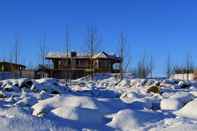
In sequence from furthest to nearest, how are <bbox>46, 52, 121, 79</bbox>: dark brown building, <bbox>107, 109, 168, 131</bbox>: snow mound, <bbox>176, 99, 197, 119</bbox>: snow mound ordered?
<bbox>46, 52, 121, 79</bbox>: dark brown building → <bbox>176, 99, 197, 119</bbox>: snow mound → <bbox>107, 109, 168, 131</bbox>: snow mound

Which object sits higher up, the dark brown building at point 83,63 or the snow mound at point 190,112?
the dark brown building at point 83,63

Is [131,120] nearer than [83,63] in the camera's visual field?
Yes

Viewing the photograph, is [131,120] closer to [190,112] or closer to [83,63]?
[190,112]

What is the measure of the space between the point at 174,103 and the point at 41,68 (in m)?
46.1

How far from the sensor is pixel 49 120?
5781mm

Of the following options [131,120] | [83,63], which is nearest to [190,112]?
[131,120]

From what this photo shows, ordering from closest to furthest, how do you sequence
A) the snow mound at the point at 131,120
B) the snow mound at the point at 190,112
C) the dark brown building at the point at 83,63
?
the snow mound at the point at 131,120 → the snow mound at the point at 190,112 → the dark brown building at the point at 83,63

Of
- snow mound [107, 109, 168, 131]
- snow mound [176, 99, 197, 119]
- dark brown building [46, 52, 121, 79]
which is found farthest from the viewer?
dark brown building [46, 52, 121, 79]

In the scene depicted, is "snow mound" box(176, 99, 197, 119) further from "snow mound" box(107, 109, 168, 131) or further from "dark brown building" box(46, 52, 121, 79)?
"dark brown building" box(46, 52, 121, 79)

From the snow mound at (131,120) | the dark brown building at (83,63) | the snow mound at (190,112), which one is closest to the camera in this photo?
the snow mound at (131,120)

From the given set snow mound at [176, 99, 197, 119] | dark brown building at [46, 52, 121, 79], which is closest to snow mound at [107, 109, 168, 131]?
snow mound at [176, 99, 197, 119]

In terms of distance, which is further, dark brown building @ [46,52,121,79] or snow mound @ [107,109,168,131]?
dark brown building @ [46,52,121,79]

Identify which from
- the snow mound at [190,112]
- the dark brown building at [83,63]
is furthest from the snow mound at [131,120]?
the dark brown building at [83,63]

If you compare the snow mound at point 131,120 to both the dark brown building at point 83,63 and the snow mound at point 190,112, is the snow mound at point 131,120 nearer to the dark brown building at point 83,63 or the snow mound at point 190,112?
the snow mound at point 190,112
